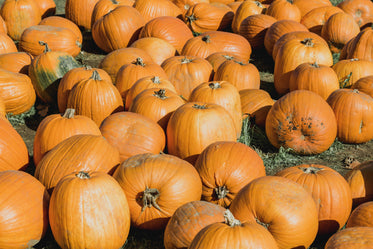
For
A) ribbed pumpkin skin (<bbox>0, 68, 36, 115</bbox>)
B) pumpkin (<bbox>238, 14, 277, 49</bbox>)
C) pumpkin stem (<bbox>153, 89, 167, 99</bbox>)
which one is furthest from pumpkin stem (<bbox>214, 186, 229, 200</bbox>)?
pumpkin (<bbox>238, 14, 277, 49</bbox>)

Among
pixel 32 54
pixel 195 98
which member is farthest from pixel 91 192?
pixel 32 54

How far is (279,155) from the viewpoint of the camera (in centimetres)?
561

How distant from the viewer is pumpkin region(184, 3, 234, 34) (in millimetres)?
9289

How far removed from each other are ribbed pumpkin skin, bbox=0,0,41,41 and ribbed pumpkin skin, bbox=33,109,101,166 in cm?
510

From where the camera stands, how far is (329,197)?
412 centimetres

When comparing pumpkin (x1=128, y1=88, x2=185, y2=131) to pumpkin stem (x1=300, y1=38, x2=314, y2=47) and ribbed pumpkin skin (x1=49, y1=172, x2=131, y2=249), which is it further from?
pumpkin stem (x1=300, y1=38, x2=314, y2=47)

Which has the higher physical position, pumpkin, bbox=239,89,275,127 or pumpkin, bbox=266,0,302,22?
pumpkin, bbox=266,0,302,22

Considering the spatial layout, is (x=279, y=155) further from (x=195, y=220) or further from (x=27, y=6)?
(x=27, y=6)

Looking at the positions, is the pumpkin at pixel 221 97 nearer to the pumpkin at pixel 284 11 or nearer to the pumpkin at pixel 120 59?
the pumpkin at pixel 120 59

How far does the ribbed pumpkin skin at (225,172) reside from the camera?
4.31m

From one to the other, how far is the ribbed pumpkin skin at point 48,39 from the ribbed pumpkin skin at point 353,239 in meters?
5.93

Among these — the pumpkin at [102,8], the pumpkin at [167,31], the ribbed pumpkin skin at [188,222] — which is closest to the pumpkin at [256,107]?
the pumpkin at [167,31]

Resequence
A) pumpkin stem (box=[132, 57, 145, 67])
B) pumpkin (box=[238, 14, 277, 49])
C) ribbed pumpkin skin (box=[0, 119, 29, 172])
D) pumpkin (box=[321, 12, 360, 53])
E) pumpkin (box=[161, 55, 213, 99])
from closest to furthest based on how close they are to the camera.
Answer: ribbed pumpkin skin (box=[0, 119, 29, 172])
pumpkin stem (box=[132, 57, 145, 67])
pumpkin (box=[161, 55, 213, 99])
pumpkin (box=[321, 12, 360, 53])
pumpkin (box=[238, 14, 277, 49])

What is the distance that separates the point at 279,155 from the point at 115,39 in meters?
4.13
